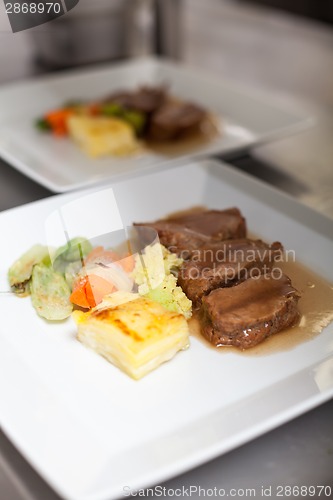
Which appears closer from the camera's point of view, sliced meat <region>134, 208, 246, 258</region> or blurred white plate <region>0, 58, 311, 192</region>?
sliced meat <region>134, 208, 246, 258</region>

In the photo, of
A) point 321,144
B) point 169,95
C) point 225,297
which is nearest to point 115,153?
point 169,95

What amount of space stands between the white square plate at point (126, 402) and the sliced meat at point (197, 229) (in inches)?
9.5

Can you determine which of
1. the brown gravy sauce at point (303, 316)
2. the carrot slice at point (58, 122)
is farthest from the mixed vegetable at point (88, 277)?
the carrot slice at point (58, 122)

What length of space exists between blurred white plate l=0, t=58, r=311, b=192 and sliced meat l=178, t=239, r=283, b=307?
0.48 meters

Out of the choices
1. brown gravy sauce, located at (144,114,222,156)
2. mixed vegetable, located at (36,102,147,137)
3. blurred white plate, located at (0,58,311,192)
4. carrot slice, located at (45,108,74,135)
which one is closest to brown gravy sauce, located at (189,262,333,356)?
blurred white plate, located at (0,58,311,192)

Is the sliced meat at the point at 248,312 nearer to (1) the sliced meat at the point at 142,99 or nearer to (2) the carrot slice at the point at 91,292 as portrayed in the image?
(2) the carrot slice at the point at 91,292

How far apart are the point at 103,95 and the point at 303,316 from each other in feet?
5.21

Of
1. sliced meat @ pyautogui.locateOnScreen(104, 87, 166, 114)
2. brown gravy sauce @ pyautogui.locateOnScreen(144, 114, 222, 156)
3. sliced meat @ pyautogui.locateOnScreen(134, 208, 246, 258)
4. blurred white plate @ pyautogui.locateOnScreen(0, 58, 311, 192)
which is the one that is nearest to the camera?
sliced meat @ pyautogui.locateOnScreen(134, 208, 246, 258)

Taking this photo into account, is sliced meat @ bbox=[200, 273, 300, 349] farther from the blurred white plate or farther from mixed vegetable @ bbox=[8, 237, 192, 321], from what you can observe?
the blurred white plate

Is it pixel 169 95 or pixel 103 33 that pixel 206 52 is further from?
pixel 169 95

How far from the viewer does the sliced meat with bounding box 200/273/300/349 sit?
122cm

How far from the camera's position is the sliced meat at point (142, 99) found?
2336 mm

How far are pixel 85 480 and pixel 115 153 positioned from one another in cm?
138

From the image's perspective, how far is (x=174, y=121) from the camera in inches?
87.4
